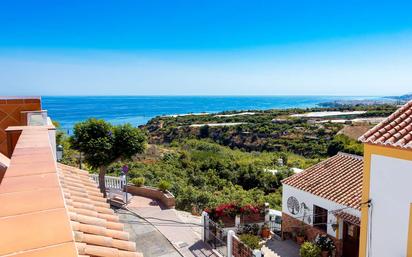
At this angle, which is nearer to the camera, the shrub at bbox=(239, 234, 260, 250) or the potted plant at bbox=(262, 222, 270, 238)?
the shrub at bbox=(239, 234, 260, 250)

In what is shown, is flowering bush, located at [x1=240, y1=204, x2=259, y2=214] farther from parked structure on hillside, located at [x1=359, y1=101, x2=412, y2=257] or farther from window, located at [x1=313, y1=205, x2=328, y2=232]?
parked structure on hillside, located at [x1=359, y1=101, x2=412, y2=257]

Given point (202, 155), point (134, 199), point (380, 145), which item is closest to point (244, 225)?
point (134, 199)

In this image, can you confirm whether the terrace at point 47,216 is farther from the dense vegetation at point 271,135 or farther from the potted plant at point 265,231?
the dense vegetation at point 271,135

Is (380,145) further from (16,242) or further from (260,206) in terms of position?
(260,206)

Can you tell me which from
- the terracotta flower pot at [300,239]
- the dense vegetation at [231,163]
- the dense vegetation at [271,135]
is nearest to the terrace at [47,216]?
the terracotta flower pot at [300,239]

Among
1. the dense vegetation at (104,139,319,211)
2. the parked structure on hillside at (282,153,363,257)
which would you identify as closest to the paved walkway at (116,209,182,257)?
the dense vegetation at (104,139,319,211)

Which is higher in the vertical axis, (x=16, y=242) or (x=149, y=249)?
(x=16, y=242)
